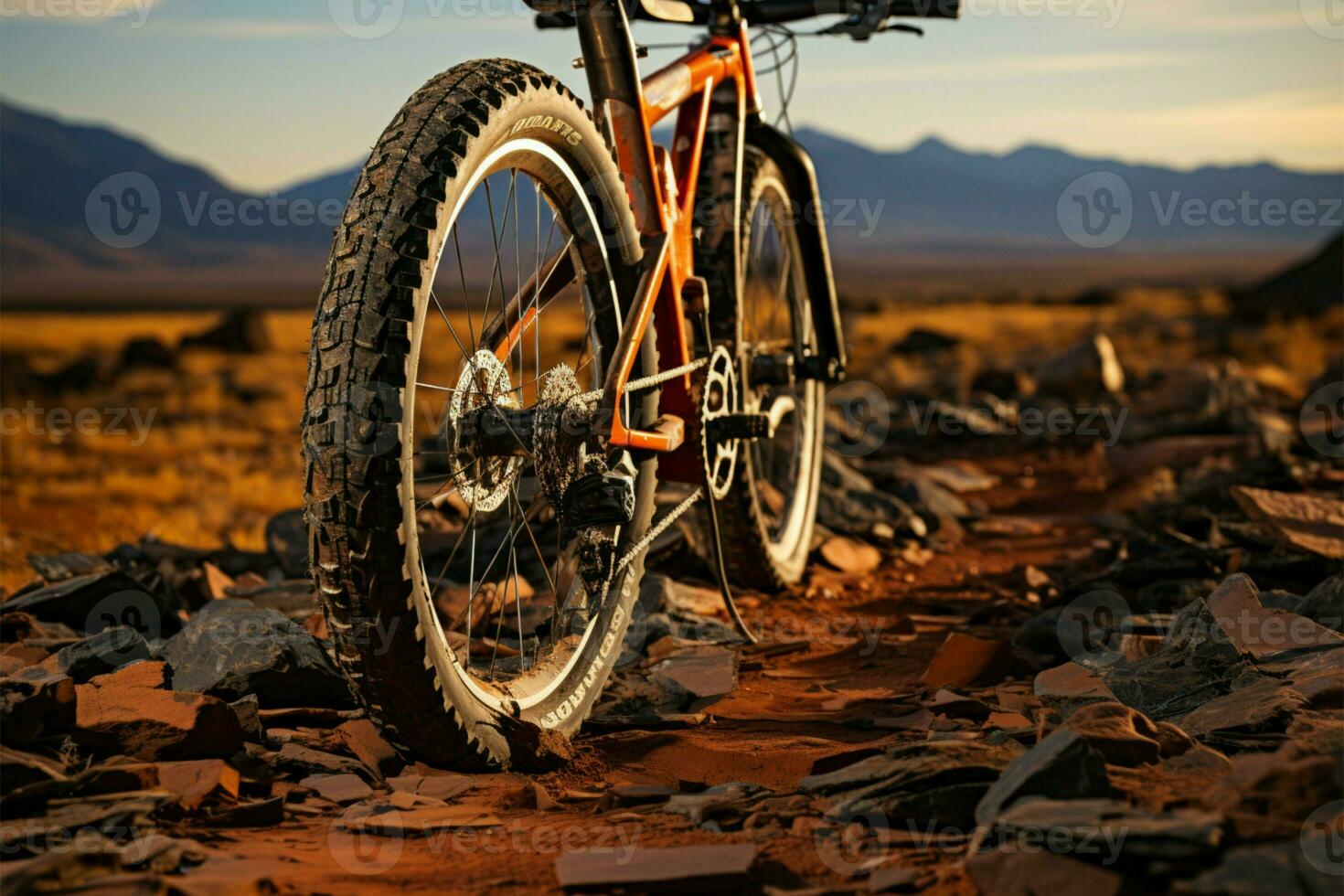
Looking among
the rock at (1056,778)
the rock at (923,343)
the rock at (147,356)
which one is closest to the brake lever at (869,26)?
the rock at (1056,778)

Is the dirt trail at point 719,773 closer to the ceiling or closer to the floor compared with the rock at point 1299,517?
closer to the floor

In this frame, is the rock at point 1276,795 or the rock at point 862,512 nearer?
the rock at point 1276,795

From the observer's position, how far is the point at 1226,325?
29.0m

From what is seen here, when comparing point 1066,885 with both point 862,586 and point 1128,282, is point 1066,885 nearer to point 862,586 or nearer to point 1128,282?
point 862,586

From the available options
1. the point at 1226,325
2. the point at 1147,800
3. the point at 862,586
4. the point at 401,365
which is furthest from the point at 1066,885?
the point at 1226,325

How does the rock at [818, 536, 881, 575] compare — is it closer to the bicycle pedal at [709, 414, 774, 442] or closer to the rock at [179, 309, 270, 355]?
the bicycle pedal at [709, 414, 774, 442]

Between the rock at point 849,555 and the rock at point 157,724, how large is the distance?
12.7 feet

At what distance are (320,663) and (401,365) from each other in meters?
1.31

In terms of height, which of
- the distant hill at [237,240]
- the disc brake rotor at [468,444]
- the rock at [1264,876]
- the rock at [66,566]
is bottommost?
the rock at [1264,876]

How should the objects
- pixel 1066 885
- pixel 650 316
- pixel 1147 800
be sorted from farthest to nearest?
pixel 650 316, pixel 1147 800, pixel 1066 885
